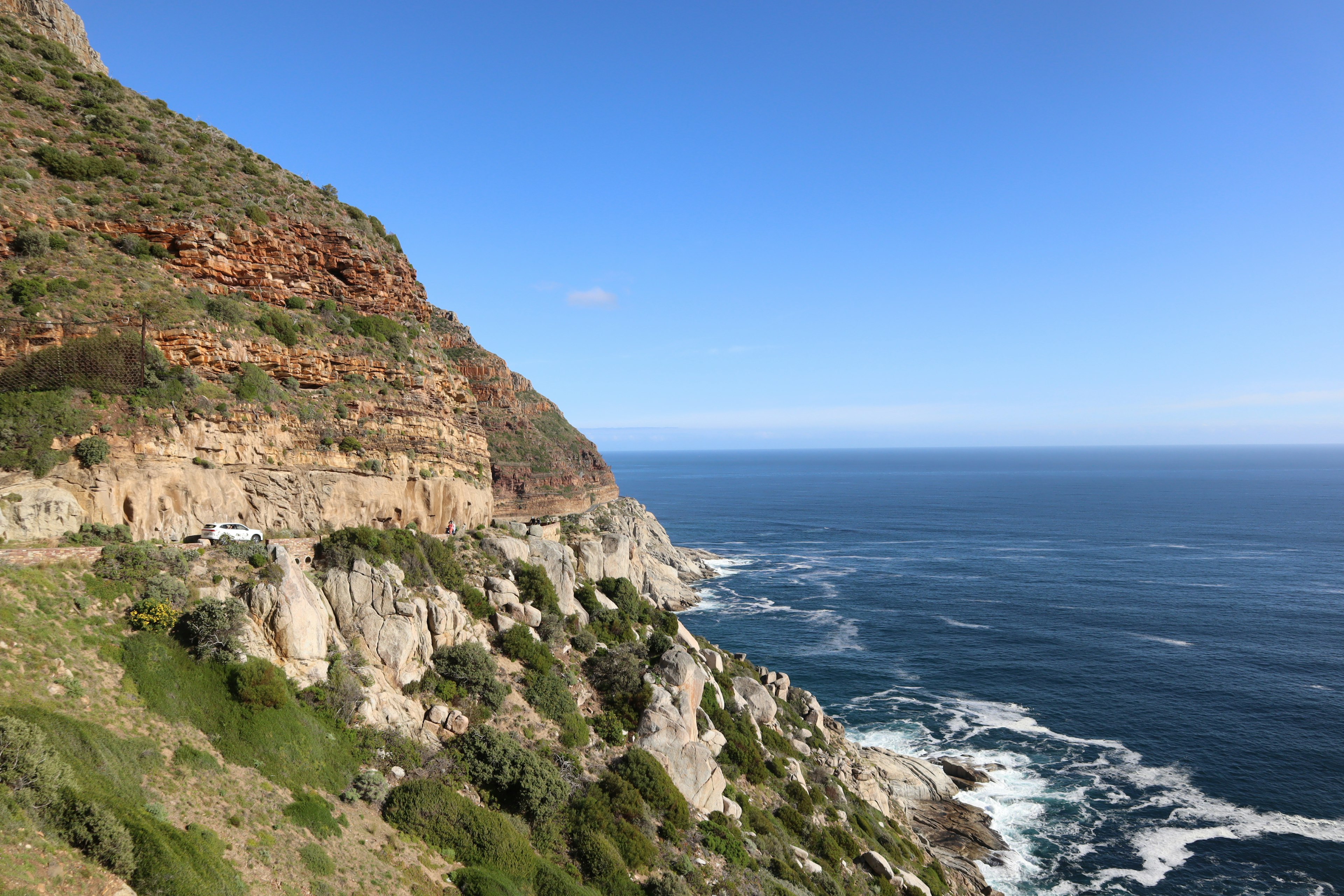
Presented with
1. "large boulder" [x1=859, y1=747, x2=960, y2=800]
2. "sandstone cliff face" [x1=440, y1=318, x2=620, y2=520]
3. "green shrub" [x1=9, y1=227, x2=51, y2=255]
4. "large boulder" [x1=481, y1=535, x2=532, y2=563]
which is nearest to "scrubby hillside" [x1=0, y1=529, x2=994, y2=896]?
"large boulder" [x1=481, y1=535, x2=532, y2=563]

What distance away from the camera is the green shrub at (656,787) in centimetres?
2627

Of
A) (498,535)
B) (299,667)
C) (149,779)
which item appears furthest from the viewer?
(498,535)

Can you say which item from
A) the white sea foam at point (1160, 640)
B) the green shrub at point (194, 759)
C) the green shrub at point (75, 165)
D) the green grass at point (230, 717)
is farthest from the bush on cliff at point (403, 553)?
the white sea foam at point (1160, 640)

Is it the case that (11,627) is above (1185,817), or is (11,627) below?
above

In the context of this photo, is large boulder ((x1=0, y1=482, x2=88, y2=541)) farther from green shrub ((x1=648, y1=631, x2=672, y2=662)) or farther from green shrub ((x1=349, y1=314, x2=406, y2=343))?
green shrub ((x1=648, y1=631, x2=672, y2=662))

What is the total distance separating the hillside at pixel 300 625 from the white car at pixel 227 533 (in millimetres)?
760

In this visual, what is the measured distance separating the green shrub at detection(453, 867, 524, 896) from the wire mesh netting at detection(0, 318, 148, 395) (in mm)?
21847

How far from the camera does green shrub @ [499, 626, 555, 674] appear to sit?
29406 millimetres

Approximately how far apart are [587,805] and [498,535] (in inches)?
588

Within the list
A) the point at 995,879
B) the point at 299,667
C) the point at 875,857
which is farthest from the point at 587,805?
the point at 995,879

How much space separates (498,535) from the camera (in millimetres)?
35594

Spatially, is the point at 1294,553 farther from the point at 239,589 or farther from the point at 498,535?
the point at 239,589

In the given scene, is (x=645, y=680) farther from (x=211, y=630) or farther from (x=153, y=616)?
(x=153, y=616)

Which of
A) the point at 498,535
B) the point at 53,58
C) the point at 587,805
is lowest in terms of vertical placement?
the point at 587,805
